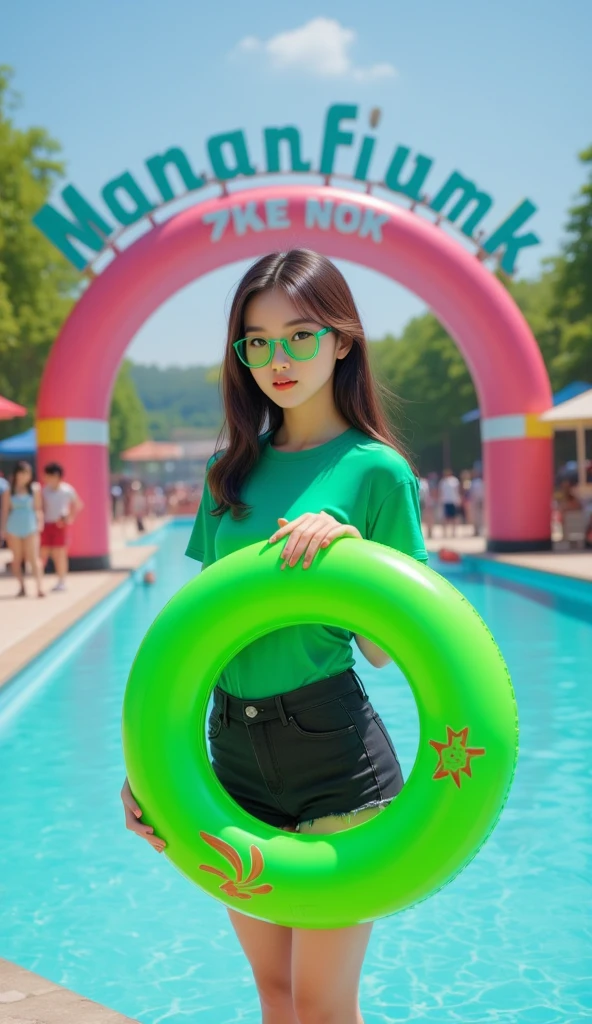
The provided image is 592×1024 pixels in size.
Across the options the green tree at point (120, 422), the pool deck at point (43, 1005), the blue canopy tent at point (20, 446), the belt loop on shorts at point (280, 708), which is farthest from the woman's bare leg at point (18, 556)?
the green tree at point (120, 422)

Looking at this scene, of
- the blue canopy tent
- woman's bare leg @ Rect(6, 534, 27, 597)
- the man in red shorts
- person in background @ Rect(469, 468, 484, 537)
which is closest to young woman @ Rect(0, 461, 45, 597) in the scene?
woman's bare leg @ Rect(6, 534, 27, 597)

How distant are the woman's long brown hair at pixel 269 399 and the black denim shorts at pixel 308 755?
32cm

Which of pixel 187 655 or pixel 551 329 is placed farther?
pixel 551 329

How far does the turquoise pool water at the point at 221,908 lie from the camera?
2.95 meters

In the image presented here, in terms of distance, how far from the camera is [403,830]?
4.91 ft

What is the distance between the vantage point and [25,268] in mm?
24234

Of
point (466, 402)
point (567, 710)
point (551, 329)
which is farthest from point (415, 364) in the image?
point (567, 710)

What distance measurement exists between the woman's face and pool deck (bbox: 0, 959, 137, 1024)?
1302mm

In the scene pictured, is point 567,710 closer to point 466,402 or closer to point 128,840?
point 128,840

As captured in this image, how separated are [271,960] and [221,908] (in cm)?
201

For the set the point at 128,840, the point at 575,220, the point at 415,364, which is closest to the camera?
the point at 128,840

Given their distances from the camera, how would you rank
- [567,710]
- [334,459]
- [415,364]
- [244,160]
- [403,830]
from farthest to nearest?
[415,364]
[244,160]
[567,710]
[334,459]
[403,830]

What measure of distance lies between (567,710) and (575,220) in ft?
65.6

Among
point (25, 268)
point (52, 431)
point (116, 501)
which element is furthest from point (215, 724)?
point (116, 501)
